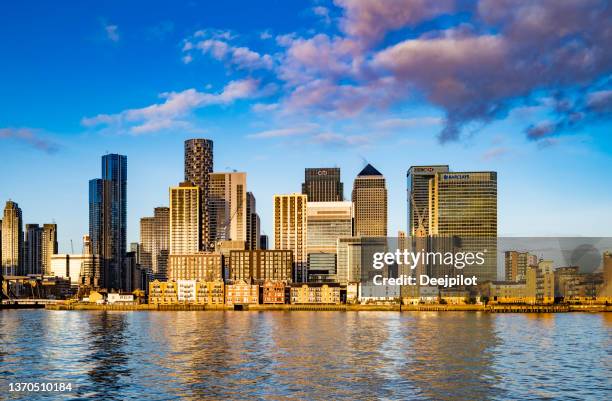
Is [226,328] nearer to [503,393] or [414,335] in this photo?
[414,335]

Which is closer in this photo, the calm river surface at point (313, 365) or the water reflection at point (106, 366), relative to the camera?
the calm river surface at point (313, 365)

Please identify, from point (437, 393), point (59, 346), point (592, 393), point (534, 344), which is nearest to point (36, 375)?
point (59, 346)

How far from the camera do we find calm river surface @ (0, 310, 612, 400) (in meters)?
67.9

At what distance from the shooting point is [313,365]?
84.6m

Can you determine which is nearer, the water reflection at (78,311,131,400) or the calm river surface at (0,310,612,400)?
the calm river surface at (0,310,612,400)

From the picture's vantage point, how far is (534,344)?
372 feet

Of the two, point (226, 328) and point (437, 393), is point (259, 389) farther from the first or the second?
point (226, 328)

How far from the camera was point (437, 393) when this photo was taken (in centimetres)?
6681

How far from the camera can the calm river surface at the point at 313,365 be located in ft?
223

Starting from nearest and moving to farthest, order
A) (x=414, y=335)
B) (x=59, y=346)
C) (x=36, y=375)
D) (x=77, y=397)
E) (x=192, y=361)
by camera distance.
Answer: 1. (x=77, y=397)
2. (x=36, y=375)
3. (x=192, y=361)
4. (x=59, y=346)
5. (x=414, y=335)

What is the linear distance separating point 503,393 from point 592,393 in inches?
329

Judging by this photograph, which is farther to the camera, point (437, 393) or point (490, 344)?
point (490, 344)

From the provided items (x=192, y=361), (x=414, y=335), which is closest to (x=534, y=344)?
(x=414, y=335)

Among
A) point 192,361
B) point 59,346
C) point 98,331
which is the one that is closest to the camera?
point 192,361
